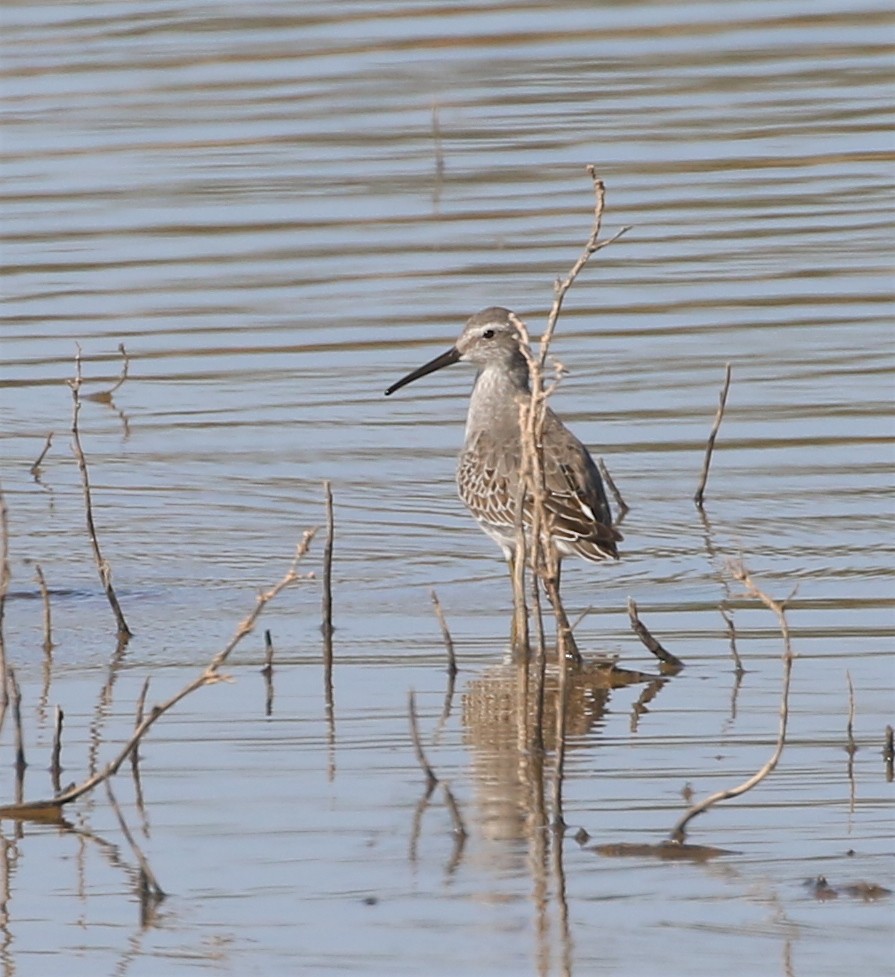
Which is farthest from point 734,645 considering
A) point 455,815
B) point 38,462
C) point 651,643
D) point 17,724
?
point 38,462

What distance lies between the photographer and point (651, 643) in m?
7.39

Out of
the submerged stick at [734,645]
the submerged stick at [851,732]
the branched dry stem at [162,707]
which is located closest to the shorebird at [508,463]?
the submerged stick at [734,645]

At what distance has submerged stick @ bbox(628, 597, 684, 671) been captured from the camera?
7281 mm

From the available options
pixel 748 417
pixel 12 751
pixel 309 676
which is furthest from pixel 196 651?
pixel 748 417

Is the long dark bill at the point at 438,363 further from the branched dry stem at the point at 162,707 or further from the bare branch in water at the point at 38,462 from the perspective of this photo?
the branched dry stem at the point at 162,707

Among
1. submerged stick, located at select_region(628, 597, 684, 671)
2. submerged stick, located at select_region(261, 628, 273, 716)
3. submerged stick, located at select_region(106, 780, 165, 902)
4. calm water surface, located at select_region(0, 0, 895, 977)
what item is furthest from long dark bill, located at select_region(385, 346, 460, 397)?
submerged stick, located at select_region(106, 780, 165, 902)

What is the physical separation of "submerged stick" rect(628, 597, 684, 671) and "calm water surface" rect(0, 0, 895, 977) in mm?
131

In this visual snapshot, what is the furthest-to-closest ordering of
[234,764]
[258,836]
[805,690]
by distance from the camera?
[805,690] → [234,764] → [258,836]

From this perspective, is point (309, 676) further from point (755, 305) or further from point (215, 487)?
point (755, 305)

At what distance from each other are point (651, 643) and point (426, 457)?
11.4ft

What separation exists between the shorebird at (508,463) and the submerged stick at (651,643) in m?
0.47

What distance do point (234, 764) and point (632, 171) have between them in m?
9.89

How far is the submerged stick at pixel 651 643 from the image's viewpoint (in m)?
7.28

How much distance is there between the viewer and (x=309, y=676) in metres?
7.61
